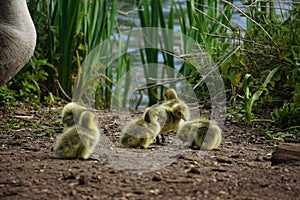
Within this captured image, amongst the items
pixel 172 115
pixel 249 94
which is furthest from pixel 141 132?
pixel 249 94

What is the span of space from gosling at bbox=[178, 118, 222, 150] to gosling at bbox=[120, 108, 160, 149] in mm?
190

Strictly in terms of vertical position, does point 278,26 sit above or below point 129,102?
above

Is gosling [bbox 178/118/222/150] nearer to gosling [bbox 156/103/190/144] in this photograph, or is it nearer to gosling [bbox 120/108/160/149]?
gosling [bbox 156/103/190/144]

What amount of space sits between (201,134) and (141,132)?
1.19 feet

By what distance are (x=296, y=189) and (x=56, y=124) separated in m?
A: 2.13

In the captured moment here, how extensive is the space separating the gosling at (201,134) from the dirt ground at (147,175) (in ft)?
0.21

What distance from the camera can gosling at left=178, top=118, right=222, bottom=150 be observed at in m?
3.18

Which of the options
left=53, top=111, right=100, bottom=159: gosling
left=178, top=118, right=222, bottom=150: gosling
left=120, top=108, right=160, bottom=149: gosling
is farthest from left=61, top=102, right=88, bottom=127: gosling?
left=178, top=118, right=222, bottom=150: gosling

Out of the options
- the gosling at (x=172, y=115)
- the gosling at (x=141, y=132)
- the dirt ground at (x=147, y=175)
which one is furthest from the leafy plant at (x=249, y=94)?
Result: the gosling at (x=141, y=132)

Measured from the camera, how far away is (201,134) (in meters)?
3.19

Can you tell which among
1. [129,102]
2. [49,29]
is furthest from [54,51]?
[129,102]

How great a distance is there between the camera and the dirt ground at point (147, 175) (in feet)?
7.70

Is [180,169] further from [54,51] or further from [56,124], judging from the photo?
[54,51]

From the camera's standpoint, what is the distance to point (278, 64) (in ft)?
14.2
